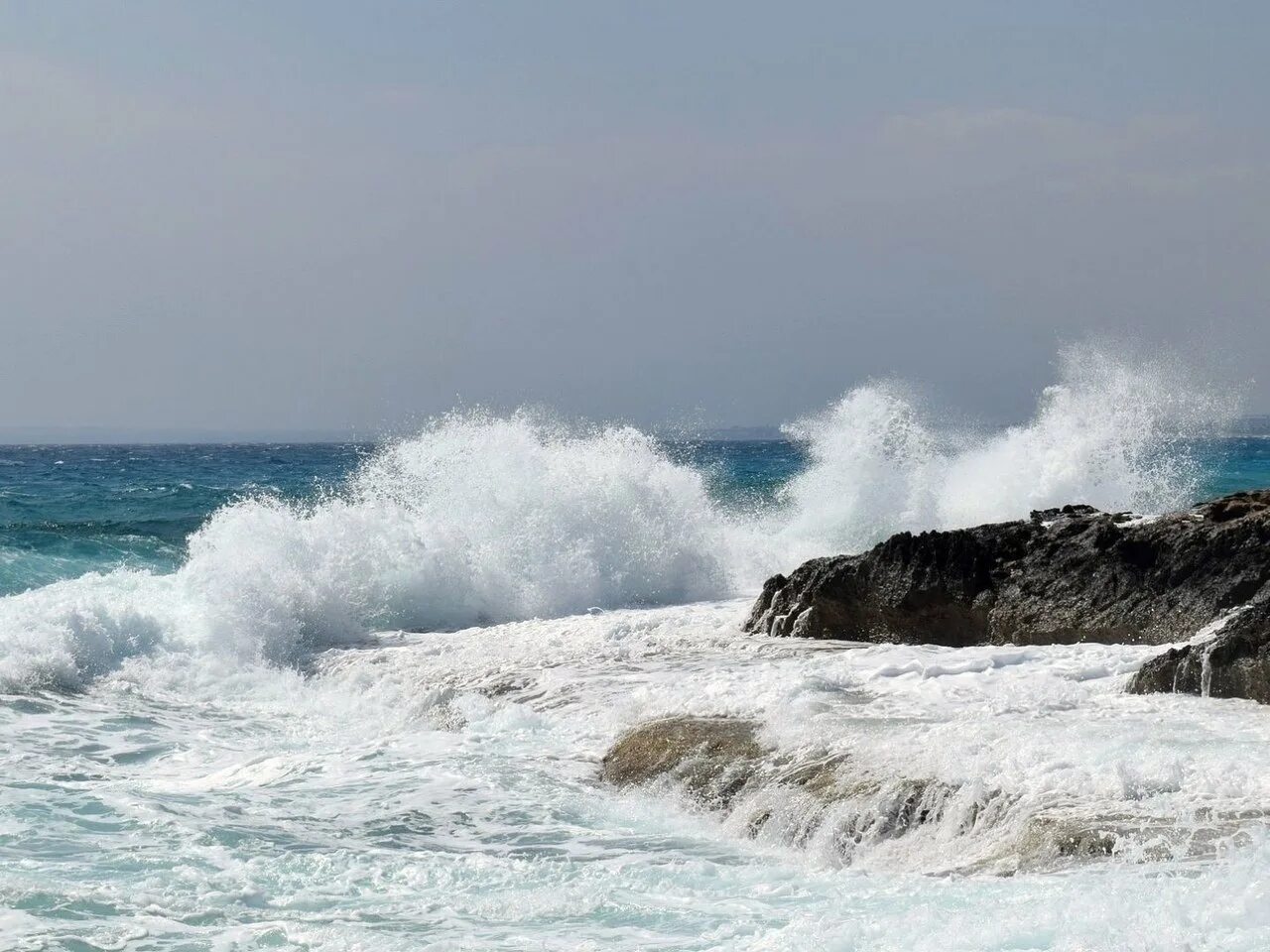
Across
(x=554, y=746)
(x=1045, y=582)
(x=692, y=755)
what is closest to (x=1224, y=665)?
(x=1045, y=582)

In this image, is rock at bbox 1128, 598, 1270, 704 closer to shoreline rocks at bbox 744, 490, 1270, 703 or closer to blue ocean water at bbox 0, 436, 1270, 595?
shoreline rocks at bbox 744, 490, 1270, 703

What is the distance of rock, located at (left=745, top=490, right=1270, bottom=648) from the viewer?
888 cm

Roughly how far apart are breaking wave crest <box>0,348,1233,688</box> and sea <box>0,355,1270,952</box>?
5 centimetres

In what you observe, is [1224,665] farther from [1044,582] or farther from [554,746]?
[554,746]

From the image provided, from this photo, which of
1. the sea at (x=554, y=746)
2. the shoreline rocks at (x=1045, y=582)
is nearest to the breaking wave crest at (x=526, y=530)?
the sea at (x=554, y=746)

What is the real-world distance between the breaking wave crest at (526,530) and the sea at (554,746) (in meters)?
0.05

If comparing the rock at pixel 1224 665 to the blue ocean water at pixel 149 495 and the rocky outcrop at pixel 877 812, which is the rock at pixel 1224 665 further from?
the blue ocean water at pixel 149 495

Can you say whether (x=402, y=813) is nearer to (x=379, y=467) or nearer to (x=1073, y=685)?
(x=1073, y=685)

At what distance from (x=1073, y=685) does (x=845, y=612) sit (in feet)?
7.99

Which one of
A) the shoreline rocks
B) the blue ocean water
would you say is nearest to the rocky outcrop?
the shoreline rocks

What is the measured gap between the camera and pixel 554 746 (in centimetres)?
845

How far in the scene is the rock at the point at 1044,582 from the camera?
8875 millimetres

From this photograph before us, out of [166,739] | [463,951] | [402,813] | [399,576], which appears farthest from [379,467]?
[463,951]

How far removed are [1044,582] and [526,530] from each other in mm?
6061
